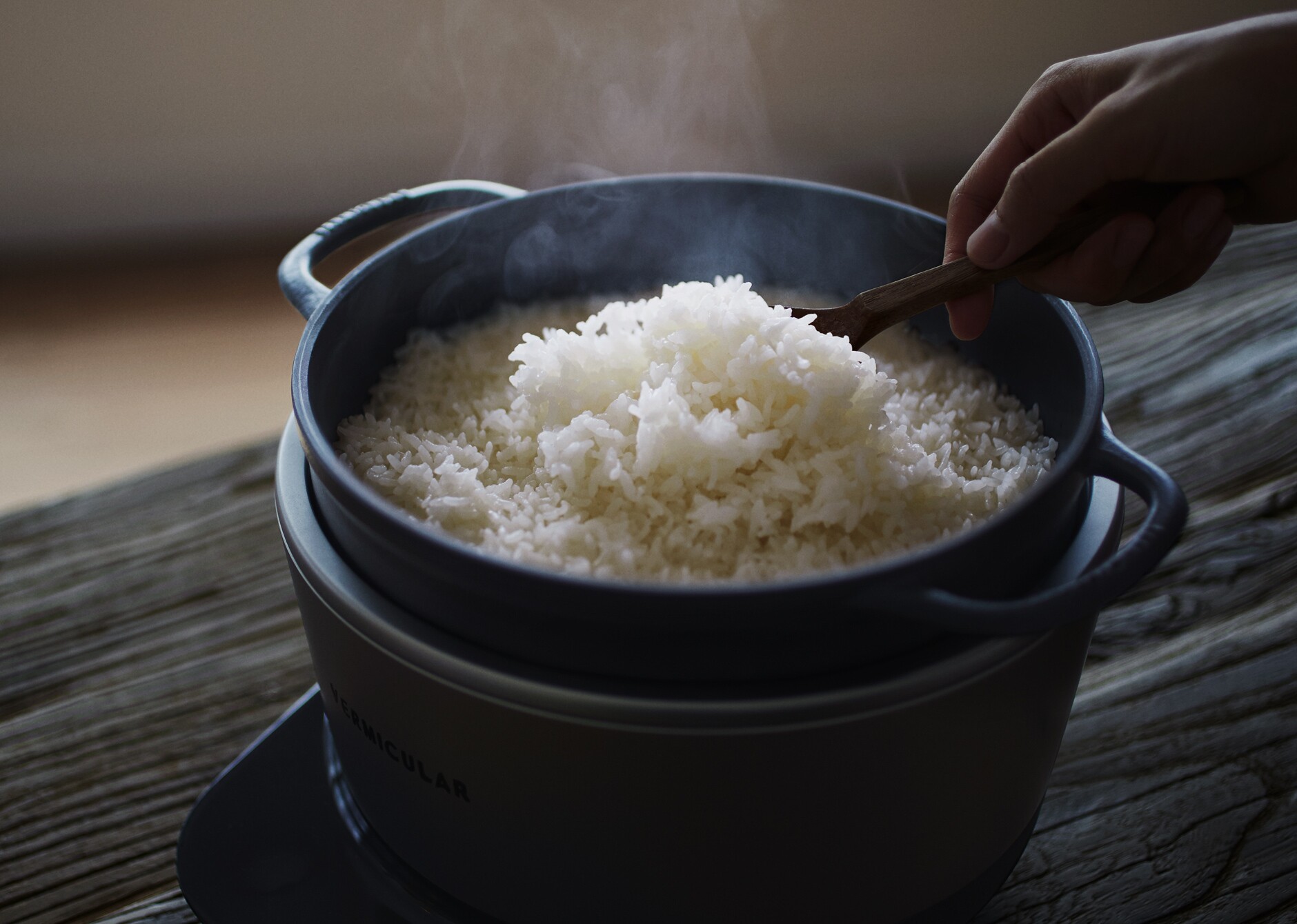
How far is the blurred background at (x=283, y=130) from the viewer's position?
2771 millimetres

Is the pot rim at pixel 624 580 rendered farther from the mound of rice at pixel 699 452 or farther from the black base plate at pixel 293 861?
the black base plate at pixel 293 861

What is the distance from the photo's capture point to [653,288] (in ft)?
4.87

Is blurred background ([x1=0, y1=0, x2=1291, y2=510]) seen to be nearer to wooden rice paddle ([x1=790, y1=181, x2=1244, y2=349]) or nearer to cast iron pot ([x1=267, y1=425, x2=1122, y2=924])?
wooden rice paddle ([x1=790, y1=181, x2=1244, y2=349])

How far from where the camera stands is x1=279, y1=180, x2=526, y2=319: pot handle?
1.12 meters

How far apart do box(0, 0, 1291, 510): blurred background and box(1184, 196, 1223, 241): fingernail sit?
1.72m

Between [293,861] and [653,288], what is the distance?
865 millimetres

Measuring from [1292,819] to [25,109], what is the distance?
3.26m

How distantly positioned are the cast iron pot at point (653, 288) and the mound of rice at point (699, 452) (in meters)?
0.08

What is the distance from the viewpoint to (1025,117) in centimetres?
116

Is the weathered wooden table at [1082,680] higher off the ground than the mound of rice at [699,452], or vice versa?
the mound of rice at [699,452]

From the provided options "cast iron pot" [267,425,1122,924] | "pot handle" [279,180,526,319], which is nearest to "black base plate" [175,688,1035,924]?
"cast iron pot" [267,425,1122,924]

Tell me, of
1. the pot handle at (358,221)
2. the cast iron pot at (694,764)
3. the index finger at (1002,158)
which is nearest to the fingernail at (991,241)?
the index finger at (1002,158)

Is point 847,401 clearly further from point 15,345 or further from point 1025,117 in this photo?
point 15,345

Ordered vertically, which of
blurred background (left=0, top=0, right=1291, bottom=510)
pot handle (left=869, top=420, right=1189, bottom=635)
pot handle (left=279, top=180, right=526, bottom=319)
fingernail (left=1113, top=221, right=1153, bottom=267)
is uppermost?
fingernail (left=1113, top=221, right=1153, bottom=267)
